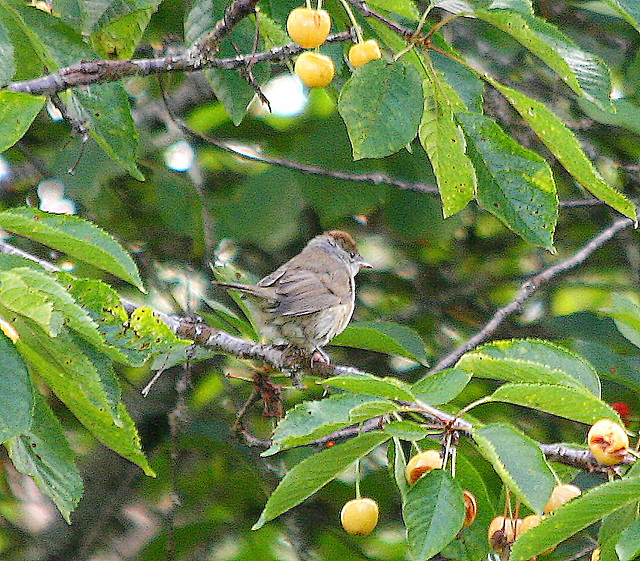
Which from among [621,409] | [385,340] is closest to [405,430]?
[385,340]

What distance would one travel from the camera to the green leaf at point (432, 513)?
73.5 inches

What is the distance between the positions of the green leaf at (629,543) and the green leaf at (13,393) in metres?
1.13

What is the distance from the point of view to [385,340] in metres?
3.26

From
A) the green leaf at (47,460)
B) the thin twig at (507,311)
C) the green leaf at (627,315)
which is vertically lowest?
the thin twig at (507,311)

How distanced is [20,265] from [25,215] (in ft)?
0.37

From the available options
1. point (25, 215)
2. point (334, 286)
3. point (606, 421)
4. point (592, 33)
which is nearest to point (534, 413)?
point (334, 286)

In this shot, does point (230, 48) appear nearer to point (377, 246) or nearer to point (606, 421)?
point (606, 421)

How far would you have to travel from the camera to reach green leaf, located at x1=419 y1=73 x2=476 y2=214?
2.35m

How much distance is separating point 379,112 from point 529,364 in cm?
68

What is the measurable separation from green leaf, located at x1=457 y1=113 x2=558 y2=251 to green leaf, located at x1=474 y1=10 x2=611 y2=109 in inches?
9.5

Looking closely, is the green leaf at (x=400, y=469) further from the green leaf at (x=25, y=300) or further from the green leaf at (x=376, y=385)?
the green leaf at (x=25, y=300)

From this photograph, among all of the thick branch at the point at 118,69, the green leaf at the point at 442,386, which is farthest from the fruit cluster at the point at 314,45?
the green leaf at the point at 442,386

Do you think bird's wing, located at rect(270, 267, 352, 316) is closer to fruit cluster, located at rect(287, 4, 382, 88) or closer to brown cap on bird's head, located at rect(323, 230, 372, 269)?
brown cap on bird's head, located at rect(323, 230, 372, 269)

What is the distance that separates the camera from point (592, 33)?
528 cm
